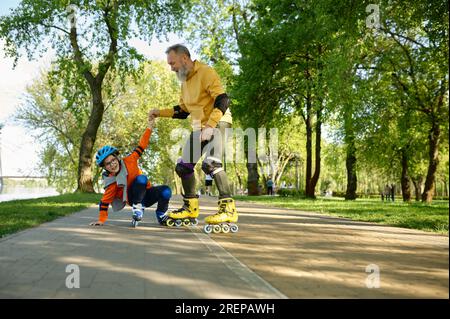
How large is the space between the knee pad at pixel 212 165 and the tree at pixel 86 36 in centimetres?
1760

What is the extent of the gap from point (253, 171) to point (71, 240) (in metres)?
27.4

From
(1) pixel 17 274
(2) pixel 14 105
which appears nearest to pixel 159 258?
(1) pixel 17 274

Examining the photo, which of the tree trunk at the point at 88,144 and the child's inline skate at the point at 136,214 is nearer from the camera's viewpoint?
the child's inline skate at the point at 136,214

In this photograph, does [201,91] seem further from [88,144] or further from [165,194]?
[88,144]

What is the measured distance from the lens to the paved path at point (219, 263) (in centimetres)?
346

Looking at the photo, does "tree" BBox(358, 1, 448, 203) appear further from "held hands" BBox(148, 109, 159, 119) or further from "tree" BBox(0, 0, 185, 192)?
"held hands" BBox(148, 109, 159, 119)

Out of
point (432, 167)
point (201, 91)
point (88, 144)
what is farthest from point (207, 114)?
point (432, 167)

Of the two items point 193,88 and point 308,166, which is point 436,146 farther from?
point 193,88

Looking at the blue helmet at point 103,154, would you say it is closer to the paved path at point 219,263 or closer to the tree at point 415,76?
the paved path at point 219,263

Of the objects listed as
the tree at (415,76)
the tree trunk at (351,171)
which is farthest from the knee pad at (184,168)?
the tree trunk at (351,171)

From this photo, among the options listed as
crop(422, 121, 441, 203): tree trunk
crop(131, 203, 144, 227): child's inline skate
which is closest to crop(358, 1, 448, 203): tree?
crop(422, 121, 441, 203): tree trunk

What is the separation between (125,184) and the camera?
25.6 feet

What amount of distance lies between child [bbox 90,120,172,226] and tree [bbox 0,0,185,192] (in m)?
16.6

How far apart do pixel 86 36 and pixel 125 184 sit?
744 inches
